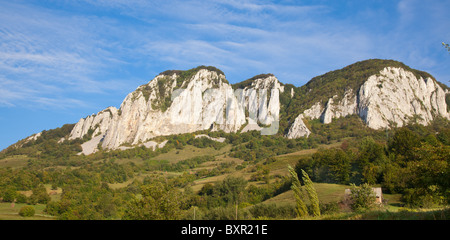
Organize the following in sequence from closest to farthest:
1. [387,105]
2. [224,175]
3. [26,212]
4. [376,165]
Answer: [26,212] < [376,165] < [224,175] < [387,105]

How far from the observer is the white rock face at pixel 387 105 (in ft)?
584

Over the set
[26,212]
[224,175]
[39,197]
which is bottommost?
[26,212]

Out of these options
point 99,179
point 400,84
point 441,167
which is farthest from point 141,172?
point 400,84

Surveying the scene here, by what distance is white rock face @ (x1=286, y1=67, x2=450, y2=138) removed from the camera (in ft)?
584

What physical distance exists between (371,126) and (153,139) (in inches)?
4811

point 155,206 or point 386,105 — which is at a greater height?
point 386,105

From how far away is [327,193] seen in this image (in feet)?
199

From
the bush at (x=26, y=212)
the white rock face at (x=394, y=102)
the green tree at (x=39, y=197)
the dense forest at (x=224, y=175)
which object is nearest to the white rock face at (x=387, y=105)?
the white rock face at (x=394, y=102)

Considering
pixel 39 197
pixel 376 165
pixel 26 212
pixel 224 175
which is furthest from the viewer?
pixel 224 175

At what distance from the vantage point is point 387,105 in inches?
7160

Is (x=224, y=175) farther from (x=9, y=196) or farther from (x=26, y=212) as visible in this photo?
(x=9, y=196)

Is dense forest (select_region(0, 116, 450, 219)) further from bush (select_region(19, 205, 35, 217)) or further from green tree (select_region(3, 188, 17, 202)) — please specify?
bush (select_region(19, 205, 35, 217))

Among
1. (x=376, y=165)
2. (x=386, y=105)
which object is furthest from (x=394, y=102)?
(x=376, y=165)
